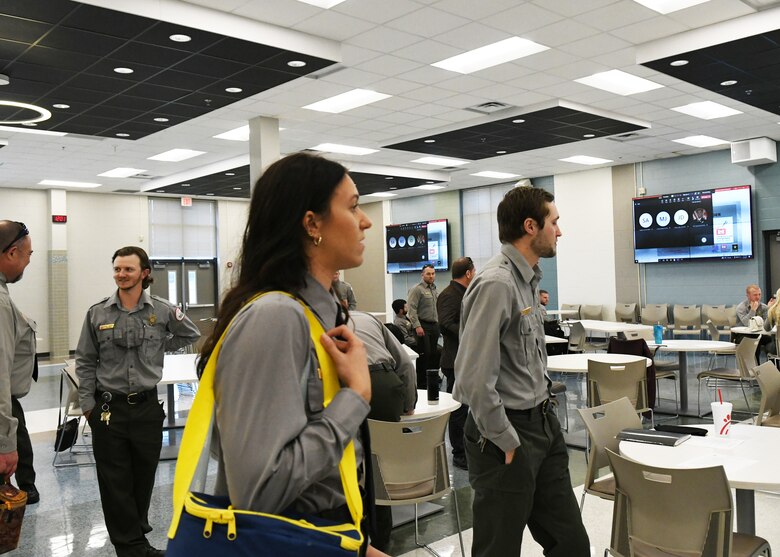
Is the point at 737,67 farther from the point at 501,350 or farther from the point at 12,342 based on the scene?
the point at 12,342

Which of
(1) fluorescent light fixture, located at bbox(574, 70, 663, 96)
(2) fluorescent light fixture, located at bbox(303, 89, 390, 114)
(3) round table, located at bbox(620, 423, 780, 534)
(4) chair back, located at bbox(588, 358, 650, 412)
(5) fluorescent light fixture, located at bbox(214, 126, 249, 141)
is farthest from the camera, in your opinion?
(5) fluorescent light fixture, located at bbox(214, 126, 249, 141)

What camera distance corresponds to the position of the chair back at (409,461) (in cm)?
355

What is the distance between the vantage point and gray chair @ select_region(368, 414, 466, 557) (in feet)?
11.7

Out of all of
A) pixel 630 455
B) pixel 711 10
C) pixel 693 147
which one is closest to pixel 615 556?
pixel 630 455

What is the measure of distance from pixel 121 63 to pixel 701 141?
977 cm

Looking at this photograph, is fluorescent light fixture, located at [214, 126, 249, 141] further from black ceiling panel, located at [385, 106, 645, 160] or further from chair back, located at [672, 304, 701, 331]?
chair back, located at [672, 304, 701, 331]

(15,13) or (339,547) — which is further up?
(15,13)

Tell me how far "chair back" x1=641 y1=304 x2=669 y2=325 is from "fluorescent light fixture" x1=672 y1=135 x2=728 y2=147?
10.3 ft

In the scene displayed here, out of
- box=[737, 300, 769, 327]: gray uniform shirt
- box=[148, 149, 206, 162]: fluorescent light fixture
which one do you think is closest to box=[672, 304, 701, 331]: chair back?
box=[737, 300, 769, 327]: gray uniform shirt

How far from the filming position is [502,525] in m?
2.41

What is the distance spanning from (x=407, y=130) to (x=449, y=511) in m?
7.13

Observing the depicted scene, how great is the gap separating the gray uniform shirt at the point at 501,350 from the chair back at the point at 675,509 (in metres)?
0.52

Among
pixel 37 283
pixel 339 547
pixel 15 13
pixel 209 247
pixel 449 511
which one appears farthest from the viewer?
pixel 209 247

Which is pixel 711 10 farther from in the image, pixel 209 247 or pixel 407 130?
pixel 209 247
